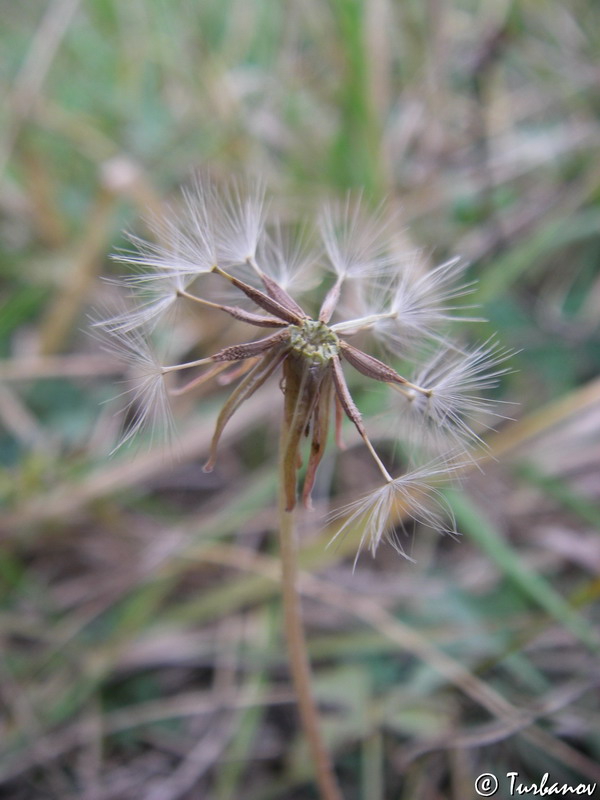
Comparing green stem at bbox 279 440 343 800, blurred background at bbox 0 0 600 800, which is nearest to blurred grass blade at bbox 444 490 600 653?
blurred background at bbox 0 0 600 800

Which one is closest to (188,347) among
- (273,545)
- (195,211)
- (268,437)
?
(268,437)

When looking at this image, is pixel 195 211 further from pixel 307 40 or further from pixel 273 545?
pixel 307 40

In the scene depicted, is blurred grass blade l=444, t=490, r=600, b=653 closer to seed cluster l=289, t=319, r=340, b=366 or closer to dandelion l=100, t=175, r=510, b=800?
dandelion l=100, t=175, r=510, b=800

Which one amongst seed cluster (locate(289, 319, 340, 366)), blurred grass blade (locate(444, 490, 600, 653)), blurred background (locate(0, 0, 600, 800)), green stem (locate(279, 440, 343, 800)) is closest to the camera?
seed cluster (locate(289, 319, 340, 366))

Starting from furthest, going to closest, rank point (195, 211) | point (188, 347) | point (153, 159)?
point (153, 159)
point (188, 347)
point (195, 211)

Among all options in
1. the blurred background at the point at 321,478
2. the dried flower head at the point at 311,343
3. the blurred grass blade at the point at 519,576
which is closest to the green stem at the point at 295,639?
the dried flower head at the point at 311,343

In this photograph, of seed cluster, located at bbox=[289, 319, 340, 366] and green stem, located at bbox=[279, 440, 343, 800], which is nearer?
seed cluster, located at bbox=[289, 319, 340, 366]

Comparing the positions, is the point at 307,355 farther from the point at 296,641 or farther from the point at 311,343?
the point at 296,641
